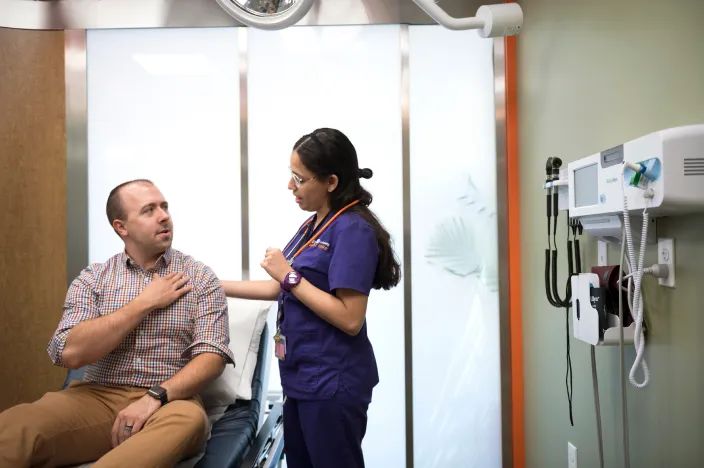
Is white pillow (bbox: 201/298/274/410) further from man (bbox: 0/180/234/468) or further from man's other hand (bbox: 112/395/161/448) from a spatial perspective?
man's other hand (bbox: 112/395/161/448)

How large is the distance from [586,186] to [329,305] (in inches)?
30.6

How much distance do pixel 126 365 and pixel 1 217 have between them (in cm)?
135

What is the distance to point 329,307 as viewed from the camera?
4.49 ft

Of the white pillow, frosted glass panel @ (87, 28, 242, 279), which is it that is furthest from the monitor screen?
frosted glass panel @ (87, 28, 242, 279)

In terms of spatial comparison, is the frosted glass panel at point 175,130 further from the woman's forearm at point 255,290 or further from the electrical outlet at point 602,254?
the electrical outlet at point 602,254

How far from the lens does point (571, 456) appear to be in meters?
1.94

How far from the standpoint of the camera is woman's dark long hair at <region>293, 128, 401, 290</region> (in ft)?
4.78

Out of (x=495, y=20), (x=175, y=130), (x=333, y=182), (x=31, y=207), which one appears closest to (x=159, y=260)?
(x=333, y=182)

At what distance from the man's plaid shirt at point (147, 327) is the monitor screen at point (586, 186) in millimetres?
1142

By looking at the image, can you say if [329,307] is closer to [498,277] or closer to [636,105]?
[636,105]

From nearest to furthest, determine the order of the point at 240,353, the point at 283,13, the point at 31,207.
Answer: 1. the point at 283,13
2. the point at 240,353
3. the point at 31,207

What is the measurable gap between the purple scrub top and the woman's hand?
6 centimetres

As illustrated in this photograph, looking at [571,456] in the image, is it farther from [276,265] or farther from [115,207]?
[115,207]

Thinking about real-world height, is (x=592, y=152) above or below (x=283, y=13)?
below
